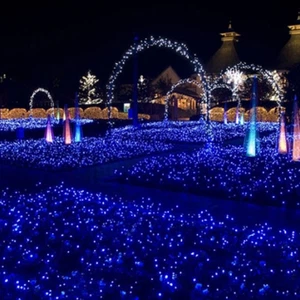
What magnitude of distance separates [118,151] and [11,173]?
13.7 feet

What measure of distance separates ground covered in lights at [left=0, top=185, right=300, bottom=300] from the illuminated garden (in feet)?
0.05

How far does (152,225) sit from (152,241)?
2.32ft

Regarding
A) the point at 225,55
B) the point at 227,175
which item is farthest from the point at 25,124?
the point at 225,55

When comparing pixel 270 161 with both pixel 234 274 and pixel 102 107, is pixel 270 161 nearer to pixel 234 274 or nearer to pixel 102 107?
pixel 234 274

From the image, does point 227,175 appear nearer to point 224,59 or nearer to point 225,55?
point 224,59

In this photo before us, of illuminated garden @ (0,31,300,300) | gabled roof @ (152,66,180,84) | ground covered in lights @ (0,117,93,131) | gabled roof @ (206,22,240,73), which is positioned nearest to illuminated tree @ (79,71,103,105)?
gabled roof @ (152,66,180,84)

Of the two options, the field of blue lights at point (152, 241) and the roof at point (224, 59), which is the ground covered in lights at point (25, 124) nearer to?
the field of blue lights at point (152, 241)

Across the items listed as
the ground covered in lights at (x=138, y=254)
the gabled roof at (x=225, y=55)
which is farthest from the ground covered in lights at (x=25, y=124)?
the gabled roof at (x=225, y=55)

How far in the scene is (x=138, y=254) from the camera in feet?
19.9

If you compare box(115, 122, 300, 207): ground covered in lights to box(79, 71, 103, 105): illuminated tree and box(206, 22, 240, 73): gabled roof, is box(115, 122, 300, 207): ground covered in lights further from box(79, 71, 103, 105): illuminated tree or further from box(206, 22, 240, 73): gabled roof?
box(206, 22, 240, 73): gabled roof

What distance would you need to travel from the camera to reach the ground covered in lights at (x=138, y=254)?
16.4 feet

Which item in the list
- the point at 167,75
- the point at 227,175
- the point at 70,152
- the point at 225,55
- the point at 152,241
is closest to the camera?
the point at 152,241

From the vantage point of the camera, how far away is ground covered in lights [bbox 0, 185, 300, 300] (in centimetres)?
500

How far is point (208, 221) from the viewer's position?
734 cm
